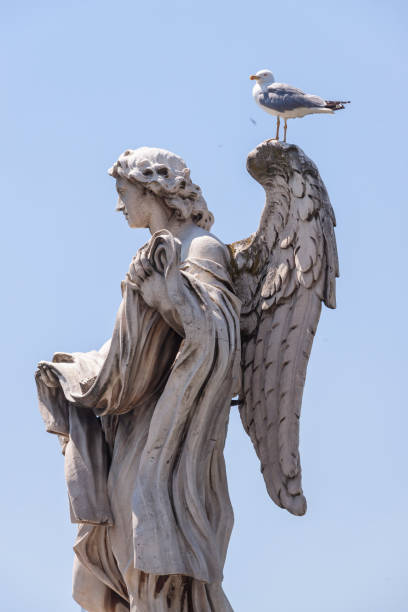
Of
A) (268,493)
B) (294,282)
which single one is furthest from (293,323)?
(268,493)

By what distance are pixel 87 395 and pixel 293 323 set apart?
122 centimetres

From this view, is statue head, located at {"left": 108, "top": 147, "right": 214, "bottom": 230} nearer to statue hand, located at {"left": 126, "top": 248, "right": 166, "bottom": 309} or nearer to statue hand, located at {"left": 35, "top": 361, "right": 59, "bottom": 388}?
statue hand, located at {"left": 126, "top": 248, "right": 166, "bottom": 309}

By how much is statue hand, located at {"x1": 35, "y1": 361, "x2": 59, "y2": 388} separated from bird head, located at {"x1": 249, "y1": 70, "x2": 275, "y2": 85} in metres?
2.06

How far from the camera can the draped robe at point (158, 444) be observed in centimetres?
A: 1098

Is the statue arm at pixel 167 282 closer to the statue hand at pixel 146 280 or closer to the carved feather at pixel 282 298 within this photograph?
the statue hand at pixel 146 280

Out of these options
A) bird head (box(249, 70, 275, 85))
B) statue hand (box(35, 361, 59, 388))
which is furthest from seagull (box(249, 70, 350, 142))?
statue hand (box(35, 361, 59, 388))

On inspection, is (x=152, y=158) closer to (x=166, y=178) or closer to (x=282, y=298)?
(x=166, y=178)

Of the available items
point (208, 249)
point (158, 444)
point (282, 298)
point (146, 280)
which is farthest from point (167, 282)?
point (158, 444)

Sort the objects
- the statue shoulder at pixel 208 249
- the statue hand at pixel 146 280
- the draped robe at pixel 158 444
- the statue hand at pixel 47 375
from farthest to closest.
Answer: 1. the statue hand at pixel 47 375
2. the statue shoulder at pixel 208 249
3. the statue hand at pixel 146 280
4. the draped robe at pixel 158 444

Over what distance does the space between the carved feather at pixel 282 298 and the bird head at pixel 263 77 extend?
48 cm

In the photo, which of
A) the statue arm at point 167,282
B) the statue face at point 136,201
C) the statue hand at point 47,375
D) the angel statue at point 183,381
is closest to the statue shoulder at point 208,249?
the angel statue at point 183,381

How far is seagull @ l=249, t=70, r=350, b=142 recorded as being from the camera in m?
11.6

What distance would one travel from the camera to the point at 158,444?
36.4 feet

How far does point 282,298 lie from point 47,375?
4.61 feet
